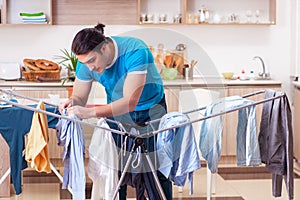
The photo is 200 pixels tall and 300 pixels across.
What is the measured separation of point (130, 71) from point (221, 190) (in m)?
2.14

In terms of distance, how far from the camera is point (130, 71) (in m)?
3.15

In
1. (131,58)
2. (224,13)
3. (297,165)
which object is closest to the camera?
(131,58)

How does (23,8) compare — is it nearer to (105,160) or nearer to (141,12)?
(141,12)

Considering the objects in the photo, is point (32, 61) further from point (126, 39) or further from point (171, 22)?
point (126, 39)

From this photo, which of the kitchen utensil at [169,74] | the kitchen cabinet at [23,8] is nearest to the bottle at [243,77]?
the kitchen utensil at [169,74]

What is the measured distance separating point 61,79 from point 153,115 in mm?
2472

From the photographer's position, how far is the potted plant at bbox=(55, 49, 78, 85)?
5.63 meters

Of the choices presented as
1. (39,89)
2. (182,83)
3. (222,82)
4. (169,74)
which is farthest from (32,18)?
(222,82)

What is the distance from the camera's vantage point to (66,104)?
322cm

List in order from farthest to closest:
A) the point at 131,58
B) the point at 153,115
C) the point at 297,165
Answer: the point at 297,165, the point at 153,115, the point at 131,58

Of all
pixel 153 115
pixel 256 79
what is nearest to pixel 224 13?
pixel 256 79

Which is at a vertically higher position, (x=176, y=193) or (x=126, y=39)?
(x=126, y=39)

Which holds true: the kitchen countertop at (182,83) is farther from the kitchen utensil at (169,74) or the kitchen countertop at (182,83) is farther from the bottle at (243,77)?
the bottle at (243,77)

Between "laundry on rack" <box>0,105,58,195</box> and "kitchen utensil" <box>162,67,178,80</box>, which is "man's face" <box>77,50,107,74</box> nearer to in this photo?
"laundry on rack" <box>0,105,58,195</box>
